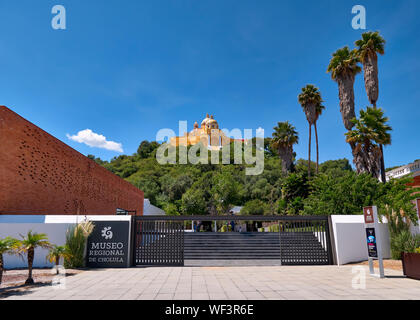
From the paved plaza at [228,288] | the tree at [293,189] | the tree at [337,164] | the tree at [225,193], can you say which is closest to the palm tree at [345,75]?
the tree at [293,189]

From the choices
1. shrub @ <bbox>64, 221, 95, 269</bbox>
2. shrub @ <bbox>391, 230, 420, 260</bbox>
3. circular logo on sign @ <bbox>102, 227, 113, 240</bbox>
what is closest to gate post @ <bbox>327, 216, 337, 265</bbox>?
shrub @ <bbox>391, 230, 420, 260</bbox>

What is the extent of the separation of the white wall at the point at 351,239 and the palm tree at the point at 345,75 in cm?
1304

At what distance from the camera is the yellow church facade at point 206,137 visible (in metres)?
88.6

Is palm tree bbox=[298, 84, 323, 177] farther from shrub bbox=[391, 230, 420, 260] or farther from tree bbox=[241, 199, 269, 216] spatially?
shrub bbox=[391, 230, 420, 260]

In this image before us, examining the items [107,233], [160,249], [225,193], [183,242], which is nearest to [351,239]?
[183,242]

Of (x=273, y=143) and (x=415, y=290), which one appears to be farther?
(x=273, y=143)

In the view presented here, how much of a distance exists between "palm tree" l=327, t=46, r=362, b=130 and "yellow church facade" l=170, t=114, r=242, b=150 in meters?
62.6

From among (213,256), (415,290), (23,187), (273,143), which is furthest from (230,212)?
(415,290)

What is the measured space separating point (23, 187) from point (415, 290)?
15.0 meters

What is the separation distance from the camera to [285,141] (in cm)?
3038

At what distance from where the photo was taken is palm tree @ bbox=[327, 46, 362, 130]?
23.1m

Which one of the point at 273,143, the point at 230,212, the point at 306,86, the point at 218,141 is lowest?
the point at 230,212
